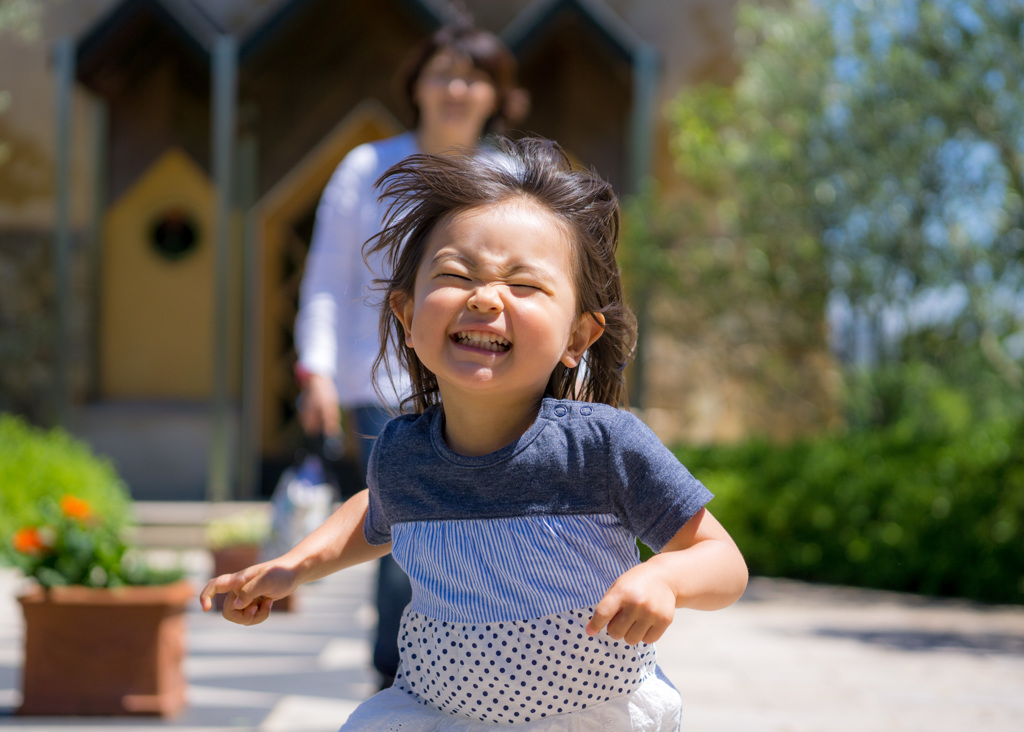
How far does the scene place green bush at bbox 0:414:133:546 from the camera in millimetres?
7828

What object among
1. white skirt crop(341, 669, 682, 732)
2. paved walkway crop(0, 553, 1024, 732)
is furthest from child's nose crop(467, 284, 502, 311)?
paved walkway crop(0, 553, 1024, 732)

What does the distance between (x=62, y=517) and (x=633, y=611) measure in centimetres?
308

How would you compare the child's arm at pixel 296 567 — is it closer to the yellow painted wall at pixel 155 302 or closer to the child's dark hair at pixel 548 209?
the child's dark hair at pixel 548 209

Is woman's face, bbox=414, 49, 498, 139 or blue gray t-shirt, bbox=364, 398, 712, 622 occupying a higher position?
woman's face, bbox=414, 49, 498, 139

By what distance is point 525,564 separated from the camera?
62.1 inches

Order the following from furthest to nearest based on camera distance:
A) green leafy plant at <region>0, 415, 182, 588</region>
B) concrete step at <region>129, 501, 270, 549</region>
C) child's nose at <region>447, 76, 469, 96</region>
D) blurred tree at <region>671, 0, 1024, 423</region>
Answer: concrete step at <region>129, 501, 270, 549</region> → blurred tree at <region>671, 0, 1024, 423</region> → green leafy plant at <region>0, 415, 182, 588</region> → child's nose at <region>447, 76, 469, 96</region>

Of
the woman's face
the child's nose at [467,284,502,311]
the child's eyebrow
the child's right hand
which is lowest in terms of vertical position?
the child's right hand

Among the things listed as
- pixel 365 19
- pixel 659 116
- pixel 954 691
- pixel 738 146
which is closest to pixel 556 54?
pixel 659 116

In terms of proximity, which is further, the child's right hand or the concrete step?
the concrete step

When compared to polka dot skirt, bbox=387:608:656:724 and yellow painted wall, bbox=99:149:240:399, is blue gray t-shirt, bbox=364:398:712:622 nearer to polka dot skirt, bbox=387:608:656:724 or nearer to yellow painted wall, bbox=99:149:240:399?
polka dot skirt, bbox=387:608:656:724

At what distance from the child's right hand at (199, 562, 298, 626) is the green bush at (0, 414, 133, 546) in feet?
21.1

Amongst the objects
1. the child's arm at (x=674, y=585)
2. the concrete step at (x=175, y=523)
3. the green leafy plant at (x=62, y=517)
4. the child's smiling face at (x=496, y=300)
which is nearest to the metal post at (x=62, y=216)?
the green leafy plant at (x=62, y=517)

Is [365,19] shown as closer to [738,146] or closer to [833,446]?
[738,146]

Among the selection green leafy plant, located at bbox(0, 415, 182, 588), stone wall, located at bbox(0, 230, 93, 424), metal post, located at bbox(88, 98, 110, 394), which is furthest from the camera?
metal post, located at bbox(88, 98, 110, 394)
